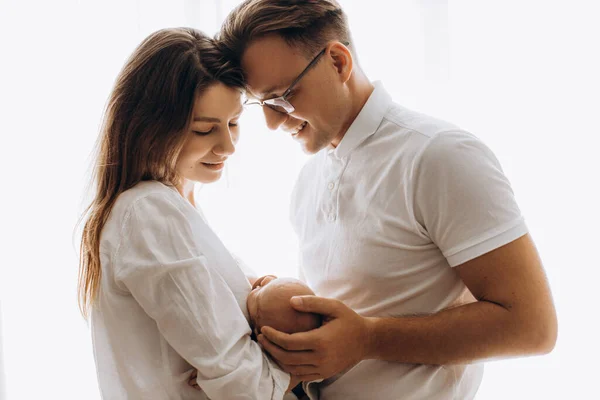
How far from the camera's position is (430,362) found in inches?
59.6

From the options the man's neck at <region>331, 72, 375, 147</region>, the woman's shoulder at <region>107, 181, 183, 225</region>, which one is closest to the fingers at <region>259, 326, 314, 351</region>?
the woman's shoulder at <region>107, 181, 183, 225</region>

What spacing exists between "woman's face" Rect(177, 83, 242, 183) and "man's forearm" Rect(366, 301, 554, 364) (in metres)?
0.61

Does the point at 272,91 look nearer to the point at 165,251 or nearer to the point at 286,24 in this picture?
the point at 286,24

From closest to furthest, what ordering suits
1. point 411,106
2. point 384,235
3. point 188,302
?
point 188,302 → point 384,235 → point 411,106

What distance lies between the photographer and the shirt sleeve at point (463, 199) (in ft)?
4.62

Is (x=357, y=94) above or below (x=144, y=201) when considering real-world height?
above

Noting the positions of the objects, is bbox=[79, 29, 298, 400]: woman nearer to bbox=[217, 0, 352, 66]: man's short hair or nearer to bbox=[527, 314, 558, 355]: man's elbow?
bbox=[217, 0, 352, 66]: man's short hair

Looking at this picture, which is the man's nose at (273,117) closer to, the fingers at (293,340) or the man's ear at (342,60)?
the man's ear at (342,60)

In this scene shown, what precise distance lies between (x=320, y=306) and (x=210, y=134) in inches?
21.6

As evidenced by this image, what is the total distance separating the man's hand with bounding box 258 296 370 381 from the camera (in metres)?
1.45

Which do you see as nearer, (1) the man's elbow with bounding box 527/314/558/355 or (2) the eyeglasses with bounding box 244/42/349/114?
(1) the man's elbow with bounding box 527/314/558/355

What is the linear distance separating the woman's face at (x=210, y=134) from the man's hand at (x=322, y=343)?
1.50ft

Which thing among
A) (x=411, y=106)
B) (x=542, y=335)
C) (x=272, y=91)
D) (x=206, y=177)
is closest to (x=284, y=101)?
(x=272, y=91)

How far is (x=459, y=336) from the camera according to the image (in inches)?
57.6
